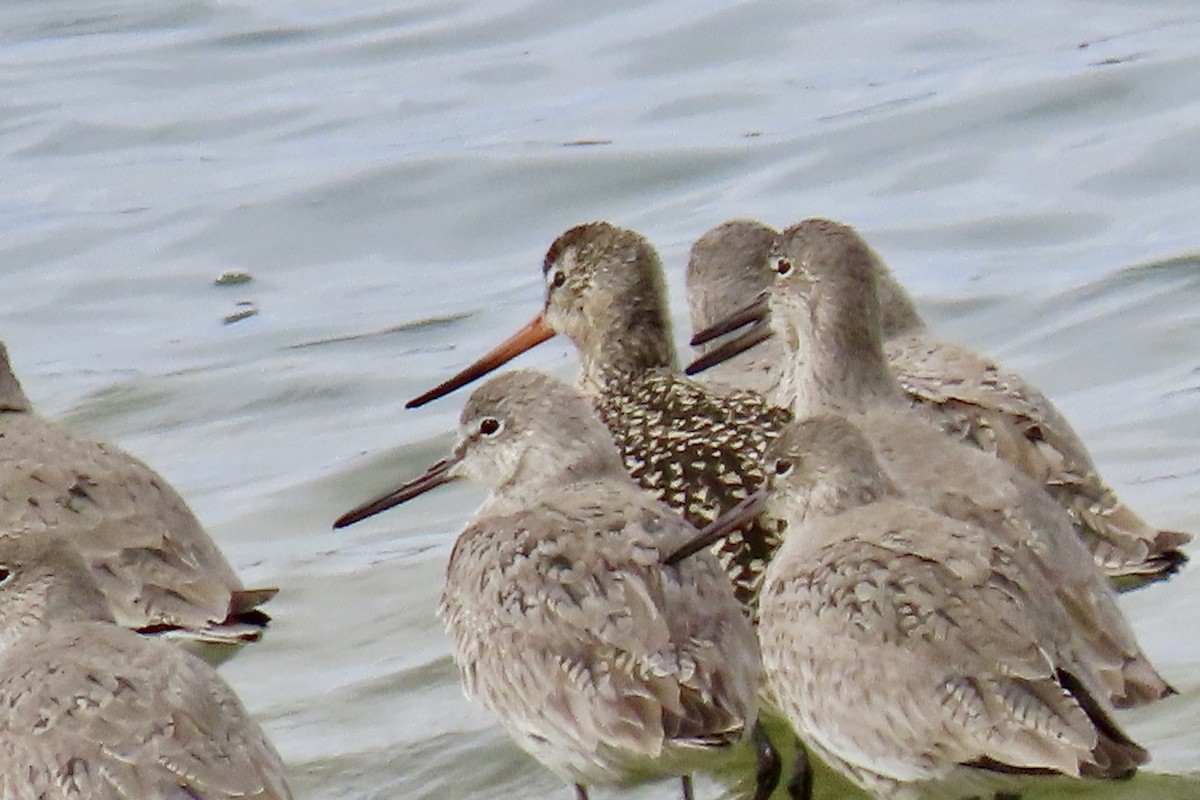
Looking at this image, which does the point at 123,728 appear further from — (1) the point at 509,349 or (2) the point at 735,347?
(1) the point at 509,349

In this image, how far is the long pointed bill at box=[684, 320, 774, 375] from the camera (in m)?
8.48


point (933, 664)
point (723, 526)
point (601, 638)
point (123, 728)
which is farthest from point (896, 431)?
point (123, 728)

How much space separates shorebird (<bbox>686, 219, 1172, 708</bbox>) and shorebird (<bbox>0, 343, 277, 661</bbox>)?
5.72 feet

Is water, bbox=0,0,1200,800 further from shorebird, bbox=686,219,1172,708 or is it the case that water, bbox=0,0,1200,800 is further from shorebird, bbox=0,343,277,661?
shorebird, bbox=686,219,1172,708

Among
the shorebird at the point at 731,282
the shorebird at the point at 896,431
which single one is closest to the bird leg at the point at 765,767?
the shorebird at the point at 896,431

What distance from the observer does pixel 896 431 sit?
7.11m

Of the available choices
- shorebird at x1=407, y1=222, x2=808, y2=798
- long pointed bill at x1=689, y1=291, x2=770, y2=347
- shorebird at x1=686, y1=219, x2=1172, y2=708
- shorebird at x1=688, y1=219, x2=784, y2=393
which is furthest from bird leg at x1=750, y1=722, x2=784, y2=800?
shorebird at x1=688, y1=219, x2=784, y2=393

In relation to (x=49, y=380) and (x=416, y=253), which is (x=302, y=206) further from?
(x=49, y=380)

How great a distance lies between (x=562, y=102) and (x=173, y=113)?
2130 millimetres

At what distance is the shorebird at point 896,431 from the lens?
20.7 feet

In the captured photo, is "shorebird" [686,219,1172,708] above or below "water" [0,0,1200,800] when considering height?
above

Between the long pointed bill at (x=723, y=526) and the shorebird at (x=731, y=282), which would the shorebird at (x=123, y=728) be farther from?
the shorebird at (x=731, y=282)

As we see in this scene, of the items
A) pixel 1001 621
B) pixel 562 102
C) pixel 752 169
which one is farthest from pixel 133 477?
pixel 562 102

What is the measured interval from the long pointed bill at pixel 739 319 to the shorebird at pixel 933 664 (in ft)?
7.08
